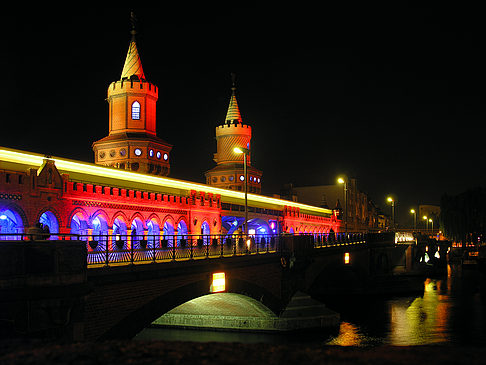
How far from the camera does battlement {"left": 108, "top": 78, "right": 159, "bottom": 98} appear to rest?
187 feet

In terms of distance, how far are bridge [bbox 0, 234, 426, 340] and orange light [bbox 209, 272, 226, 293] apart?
0.15 ft

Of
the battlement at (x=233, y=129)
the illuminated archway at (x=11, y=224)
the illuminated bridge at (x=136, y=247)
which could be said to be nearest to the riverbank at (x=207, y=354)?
the illuminated bridge at (x=136, y=247)

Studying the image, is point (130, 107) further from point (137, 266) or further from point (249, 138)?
point (137, 266)

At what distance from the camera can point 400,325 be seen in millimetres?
41094

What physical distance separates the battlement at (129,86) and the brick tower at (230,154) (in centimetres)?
2280

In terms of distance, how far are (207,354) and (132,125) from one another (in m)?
48.0

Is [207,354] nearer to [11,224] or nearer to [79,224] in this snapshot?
[11,224]

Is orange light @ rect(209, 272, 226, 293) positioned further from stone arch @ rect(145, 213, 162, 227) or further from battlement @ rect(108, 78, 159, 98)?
battlement @ rect(108, 78, 159, 98)

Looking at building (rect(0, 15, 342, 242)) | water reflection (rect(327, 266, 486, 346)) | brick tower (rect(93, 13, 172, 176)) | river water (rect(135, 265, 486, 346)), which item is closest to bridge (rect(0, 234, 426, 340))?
building (rect(0, 15, 342, 242))

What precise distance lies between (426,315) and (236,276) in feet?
74.5

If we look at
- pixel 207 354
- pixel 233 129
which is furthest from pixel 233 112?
pixel 207 354

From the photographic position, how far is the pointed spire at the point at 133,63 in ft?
192

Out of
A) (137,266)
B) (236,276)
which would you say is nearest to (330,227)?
(236,276)

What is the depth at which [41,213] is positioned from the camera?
2741cm
